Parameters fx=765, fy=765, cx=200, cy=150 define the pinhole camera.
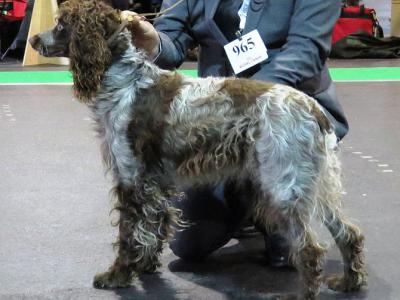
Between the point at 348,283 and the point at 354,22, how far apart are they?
677 centimetres

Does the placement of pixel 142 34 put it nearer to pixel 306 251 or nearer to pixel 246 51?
pixel 246 51

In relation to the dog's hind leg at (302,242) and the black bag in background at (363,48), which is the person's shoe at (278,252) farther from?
the black bag in background at (363,48)

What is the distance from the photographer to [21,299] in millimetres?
2408

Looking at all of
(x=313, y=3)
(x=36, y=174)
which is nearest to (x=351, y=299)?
(x=313, y=3)

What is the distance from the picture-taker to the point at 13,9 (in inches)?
354

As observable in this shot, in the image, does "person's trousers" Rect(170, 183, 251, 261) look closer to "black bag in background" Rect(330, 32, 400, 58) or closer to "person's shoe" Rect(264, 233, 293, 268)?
"person's shoe" Rect(264, 233, 293, 268)

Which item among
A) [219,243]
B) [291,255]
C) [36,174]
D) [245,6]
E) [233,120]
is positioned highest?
[245,6]

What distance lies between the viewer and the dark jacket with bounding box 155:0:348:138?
2516mm

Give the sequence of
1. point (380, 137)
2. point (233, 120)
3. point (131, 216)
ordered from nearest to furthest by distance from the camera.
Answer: point (233, 120) < point (131, 216) < point (380, 137)

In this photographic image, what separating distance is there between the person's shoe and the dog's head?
88cm

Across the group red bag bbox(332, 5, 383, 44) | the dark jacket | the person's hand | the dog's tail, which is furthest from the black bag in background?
the dog's tail

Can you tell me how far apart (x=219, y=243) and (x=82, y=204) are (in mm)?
859

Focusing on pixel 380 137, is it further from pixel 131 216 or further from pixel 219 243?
pixel 131 216

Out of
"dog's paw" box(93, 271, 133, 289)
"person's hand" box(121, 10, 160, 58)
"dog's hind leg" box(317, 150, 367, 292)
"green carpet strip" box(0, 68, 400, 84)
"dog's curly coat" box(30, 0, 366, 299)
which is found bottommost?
"green carpet strip" box(0, 68, 400, 84)
